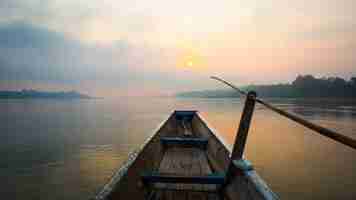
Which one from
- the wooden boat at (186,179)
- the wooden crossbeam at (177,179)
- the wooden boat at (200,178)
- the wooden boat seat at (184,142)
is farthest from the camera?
the wooden boat seat at (184,142)

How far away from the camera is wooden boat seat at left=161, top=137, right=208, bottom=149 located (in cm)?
798

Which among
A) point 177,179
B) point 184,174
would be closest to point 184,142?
point 184,174

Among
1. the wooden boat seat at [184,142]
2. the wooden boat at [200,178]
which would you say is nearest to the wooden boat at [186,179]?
the wooden boat at [200,178]

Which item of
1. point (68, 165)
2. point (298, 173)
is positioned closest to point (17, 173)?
point (68, 165)

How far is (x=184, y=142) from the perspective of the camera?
8016 millimetres

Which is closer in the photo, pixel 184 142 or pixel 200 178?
pixel 200 178

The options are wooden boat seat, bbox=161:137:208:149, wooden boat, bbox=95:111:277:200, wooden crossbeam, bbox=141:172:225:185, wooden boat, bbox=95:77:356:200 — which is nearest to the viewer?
wooden boat, bbox=95:77:356:200

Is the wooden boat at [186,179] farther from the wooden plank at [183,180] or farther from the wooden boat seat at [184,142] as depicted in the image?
the wooden boat seat at [184,142]

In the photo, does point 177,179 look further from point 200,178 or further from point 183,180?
point 200,178

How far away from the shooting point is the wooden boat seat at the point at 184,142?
26.2 feet

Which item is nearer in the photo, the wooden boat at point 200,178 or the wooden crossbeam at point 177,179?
the wooden boat at point 200,178

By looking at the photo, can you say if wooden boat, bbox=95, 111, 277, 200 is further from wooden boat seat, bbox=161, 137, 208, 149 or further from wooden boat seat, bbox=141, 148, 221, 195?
wooden boat seat, bbox=161, 137, 208, 149

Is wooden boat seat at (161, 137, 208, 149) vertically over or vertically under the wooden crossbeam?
under

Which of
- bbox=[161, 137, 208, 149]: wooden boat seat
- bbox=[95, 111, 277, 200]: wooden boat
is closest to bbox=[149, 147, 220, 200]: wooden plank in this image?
bbox=[95, 111, 277, 200]: wooden boat
